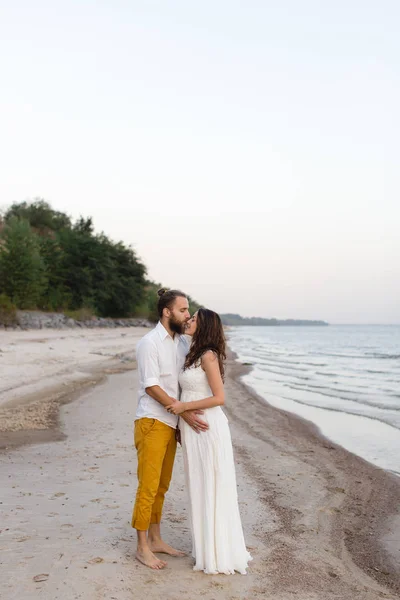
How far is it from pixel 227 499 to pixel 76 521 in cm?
181

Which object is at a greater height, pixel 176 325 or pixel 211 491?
pixel 176 325

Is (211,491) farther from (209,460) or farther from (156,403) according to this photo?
(156,403)

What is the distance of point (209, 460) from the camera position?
4.50 m

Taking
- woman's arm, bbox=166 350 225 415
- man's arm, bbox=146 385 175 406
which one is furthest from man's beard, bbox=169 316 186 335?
man's arm, bbox=146 385 175 406

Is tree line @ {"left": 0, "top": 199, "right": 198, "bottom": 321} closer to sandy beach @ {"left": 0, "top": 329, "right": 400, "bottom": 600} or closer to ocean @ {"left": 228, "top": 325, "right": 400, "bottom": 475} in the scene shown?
ocean @ {"left": 228, "top": 325, "right": 400, "bottom": 475}

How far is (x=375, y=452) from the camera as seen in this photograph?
1038 centimetres

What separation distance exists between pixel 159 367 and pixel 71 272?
45326 millimetres

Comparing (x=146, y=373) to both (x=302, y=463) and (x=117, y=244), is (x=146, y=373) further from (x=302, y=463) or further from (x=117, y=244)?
(x=117, y=244)

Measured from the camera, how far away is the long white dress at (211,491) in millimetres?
4461

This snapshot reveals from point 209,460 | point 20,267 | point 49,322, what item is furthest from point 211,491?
point 20,267

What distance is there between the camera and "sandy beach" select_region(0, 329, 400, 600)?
14.3 feet

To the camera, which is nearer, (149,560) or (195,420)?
(195,420)

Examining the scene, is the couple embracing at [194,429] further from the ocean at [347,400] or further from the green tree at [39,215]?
the green tree at [39,215]

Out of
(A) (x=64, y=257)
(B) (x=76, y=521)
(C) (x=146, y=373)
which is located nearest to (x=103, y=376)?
(B) (x=76, y=521)
